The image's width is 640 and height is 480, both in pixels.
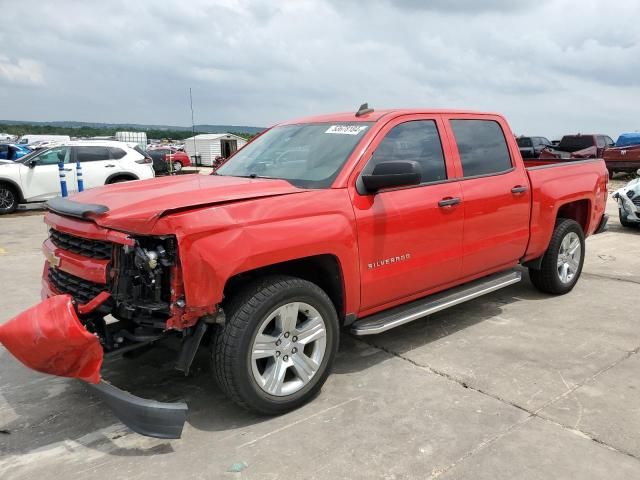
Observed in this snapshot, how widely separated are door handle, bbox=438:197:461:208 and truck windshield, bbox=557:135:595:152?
2112cm

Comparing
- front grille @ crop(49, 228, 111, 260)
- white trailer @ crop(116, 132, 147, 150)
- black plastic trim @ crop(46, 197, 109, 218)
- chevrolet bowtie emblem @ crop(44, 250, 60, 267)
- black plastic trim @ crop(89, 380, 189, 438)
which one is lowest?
black plastic trim @ crop(89, 380, 189, 438)

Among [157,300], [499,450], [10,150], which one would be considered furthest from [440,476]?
[10,150]

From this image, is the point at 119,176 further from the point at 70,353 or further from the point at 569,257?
the point at 70,353

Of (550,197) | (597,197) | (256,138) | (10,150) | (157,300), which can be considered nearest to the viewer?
(157,300)

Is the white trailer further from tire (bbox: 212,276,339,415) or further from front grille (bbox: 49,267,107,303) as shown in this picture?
tire (bbox: 212,276,339,415)

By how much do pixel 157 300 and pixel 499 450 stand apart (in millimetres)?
1996

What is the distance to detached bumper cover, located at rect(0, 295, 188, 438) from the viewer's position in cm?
261

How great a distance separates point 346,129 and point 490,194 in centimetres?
140

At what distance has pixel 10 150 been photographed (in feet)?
64.5

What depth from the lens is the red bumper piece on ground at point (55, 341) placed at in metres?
2.60

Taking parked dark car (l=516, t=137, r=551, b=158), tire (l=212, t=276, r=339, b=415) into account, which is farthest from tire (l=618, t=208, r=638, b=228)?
parked dark car (l=516, t=137, r=551, b=158)

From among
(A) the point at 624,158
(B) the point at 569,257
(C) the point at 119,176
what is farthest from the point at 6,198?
(A) the point at 624,158

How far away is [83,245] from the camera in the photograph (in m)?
3.13

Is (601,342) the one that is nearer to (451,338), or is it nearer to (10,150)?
(451,338)
